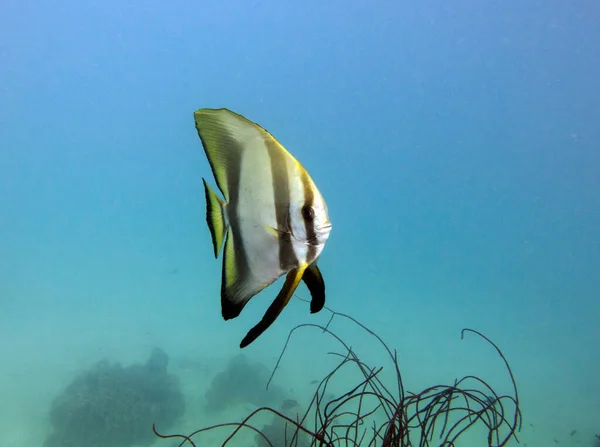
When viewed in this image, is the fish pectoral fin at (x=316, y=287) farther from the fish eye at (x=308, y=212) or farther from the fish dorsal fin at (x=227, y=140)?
the fish dorsal fin at (x=227, y=140)

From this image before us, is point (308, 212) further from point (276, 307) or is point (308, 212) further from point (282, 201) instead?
point (276, 307)

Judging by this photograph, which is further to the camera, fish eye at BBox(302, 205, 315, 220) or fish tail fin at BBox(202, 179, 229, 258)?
fish tail fin at BBox(202, 179, 229, 258)

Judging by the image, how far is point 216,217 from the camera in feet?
3.29

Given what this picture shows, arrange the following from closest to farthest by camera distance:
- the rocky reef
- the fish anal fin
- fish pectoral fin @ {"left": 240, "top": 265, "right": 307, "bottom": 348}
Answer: fish pectoral fin @ {"left": 240, "top": 265, "right": 307, "bottom": 348} → the fish anal fin → the rocky reef

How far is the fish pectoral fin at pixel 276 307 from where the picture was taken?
82cm

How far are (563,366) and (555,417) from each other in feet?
34.5

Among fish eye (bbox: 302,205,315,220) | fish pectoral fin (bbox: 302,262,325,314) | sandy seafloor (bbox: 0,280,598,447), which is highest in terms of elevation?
fish eye (bbox: 302,205,315,220)

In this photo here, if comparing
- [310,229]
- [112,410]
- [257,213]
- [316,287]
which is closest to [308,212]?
[310,229]

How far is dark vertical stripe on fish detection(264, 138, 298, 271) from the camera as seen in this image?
0.89 m

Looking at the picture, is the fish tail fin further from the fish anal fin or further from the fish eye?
the fish eye

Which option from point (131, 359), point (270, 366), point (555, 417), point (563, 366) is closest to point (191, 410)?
point (270, 366)

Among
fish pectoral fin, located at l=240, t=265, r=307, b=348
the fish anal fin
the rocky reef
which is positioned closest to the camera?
fish pectoral fin, located at l=240, t=265, r=307, b=348

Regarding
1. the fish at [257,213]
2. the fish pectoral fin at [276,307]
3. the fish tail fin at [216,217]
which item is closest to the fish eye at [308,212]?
the fish at [257,213]

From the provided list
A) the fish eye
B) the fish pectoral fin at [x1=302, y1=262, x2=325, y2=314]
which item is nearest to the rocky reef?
the fish pectoral fin at [x1=302, y1=262, x2=325, y2=314]
